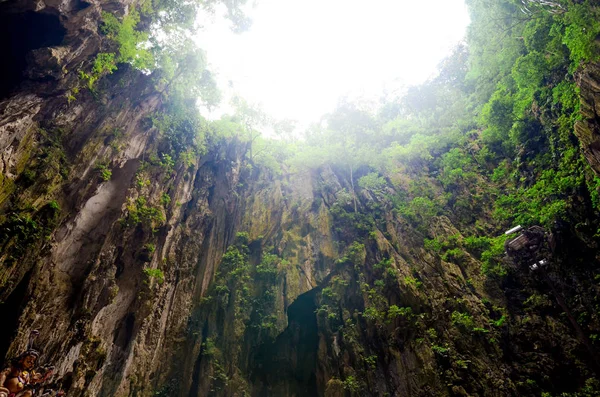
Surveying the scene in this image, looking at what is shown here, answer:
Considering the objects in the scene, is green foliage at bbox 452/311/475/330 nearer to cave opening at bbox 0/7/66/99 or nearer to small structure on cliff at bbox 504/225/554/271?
small structure on cliff at bbox 504/225/554/271

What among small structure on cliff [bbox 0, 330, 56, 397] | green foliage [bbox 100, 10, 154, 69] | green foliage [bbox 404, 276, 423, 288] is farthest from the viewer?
green foliage [bbox 100, 10, 154, 69]

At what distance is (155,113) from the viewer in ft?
45.3

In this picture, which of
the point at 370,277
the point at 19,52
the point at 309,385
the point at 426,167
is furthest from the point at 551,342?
the point at 19,52

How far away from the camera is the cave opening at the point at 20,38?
10007 millimetres

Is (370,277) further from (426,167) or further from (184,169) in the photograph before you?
(184,169)

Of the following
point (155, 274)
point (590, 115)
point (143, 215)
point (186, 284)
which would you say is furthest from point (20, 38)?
point (590, 115)

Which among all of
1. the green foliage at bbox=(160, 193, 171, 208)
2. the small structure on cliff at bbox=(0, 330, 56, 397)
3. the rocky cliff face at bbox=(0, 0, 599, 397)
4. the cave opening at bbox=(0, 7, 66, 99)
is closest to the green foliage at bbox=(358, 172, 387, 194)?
the rocky cliff face at bbox=(0, 0, 599, 397)

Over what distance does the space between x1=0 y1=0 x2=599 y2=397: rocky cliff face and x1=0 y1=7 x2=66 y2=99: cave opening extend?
6cm

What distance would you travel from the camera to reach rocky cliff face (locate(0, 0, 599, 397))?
8023 millimetres

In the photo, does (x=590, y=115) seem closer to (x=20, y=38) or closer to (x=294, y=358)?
(x=294, y=358)

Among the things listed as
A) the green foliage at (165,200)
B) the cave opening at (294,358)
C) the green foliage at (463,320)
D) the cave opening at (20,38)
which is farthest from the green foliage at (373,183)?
the cave opening at (20,38)

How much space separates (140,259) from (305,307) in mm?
6999

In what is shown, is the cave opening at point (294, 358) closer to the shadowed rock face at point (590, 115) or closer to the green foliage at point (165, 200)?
the green foliage at point (165, 200)

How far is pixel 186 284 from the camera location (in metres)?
12.4
